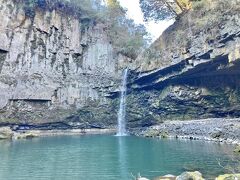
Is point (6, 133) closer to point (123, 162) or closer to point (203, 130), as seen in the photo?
point (203, 130)

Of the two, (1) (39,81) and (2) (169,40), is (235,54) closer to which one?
(2) (169,40)

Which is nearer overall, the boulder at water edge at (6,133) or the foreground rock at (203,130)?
the foreground rock at (203,130)

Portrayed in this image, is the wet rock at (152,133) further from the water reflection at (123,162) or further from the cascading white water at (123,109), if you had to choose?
the water reflection at (123,162)

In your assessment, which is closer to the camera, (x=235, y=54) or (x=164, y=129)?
(x=235, y=54)

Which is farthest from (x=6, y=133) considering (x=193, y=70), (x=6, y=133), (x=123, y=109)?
(x=193, y=70)

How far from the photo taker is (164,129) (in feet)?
131

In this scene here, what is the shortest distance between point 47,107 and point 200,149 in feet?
86.7

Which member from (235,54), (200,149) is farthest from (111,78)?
(200,149)

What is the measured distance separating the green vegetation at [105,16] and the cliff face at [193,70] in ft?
20.8

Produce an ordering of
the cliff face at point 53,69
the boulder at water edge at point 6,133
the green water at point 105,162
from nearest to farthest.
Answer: the green water at point 105,162, the boulder at water edge at point 6,133, the cliff face at point 53,69

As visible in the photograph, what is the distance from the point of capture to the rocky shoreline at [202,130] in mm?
29989

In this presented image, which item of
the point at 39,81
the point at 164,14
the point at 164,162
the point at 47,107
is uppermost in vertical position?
the point at 164,14

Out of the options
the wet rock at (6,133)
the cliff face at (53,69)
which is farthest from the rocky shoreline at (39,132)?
the cliff face at (53,69)

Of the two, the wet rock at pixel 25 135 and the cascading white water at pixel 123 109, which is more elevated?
the cascading white water at pixel 123 109
